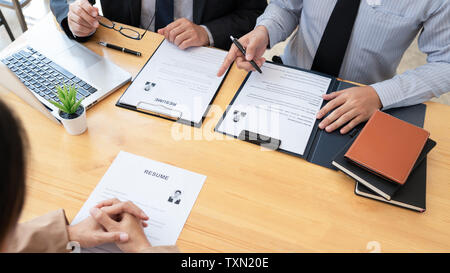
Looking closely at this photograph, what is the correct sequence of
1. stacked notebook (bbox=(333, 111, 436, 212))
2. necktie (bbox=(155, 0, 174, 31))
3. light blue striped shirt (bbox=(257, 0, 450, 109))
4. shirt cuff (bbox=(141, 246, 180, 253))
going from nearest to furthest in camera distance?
shirt cuff (bbox=(141, 246, 180, 253)), stacked notebook (bbox=(333, 111, 436, 212)), light blue striped shirt (bbox=(257, 0, 450, 109)), necktie (bbox=(155, 0, 174, 31))

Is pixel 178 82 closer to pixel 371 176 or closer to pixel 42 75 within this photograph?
pixel 42 75

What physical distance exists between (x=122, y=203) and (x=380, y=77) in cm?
111

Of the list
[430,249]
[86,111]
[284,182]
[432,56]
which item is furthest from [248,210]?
[432,56]

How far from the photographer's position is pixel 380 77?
135cm

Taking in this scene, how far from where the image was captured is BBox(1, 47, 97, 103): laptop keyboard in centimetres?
104

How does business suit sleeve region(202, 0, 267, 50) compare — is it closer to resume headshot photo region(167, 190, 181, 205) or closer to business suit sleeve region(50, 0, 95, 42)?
business suit sleeve region(50, 0, 95, 42)

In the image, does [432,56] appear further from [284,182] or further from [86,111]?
[86,111]

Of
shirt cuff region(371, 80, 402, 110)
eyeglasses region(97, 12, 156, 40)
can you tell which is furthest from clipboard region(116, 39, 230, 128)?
shirt cuff region(371, 80, 402, 110)

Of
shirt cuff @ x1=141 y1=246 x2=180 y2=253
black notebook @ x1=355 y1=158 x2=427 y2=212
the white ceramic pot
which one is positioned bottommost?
shirt cuff @ x1=141 y1=246 x2=180 y2=253

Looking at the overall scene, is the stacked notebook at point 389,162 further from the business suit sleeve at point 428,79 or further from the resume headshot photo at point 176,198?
the resume headshot photo at point 176,198

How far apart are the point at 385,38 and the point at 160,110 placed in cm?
82

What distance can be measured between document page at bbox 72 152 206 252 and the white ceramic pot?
0.14m

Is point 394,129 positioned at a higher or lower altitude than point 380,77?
higher

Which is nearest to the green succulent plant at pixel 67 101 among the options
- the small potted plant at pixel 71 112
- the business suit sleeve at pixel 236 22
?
the small potted plant at pixel 71 112
